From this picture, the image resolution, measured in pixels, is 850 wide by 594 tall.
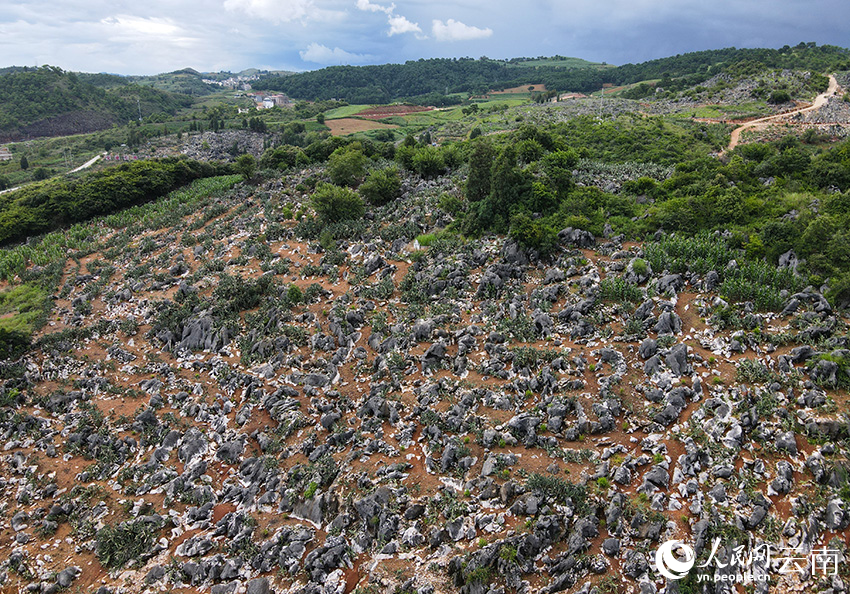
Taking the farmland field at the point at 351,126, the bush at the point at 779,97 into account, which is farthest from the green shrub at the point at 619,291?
the farmland field at the point at 351,126

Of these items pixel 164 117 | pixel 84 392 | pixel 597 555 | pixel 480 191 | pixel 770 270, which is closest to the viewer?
pixel 597 555

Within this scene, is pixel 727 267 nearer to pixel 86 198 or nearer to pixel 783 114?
pixel 783 114

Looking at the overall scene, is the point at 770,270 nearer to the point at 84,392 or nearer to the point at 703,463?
the point at 703,463

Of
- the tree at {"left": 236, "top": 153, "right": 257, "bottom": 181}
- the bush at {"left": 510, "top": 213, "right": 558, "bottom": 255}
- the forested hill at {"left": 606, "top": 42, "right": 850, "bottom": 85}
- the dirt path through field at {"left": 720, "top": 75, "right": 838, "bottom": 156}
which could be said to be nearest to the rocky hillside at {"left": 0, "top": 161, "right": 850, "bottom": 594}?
the bush at {"left": 510, "top": 213, "right": 558, "bottom": 255}

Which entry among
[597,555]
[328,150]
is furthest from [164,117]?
[597,555]

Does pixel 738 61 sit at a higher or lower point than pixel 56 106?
lower

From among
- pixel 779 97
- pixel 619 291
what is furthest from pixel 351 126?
pixel 619 291
